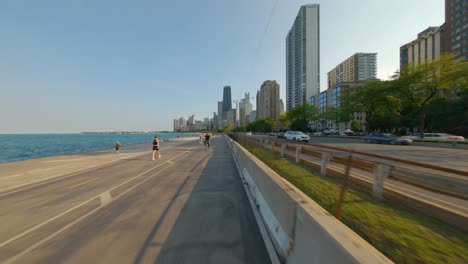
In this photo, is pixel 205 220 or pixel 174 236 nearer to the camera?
pixel 174 236

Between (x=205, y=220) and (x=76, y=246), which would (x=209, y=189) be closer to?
(x=205, y=220)

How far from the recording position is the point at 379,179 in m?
4.57

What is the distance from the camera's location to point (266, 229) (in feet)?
12.5

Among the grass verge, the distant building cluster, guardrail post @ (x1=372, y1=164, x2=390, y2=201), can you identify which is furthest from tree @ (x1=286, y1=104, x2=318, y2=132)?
the grass verge

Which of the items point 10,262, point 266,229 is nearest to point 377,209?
point 266,229

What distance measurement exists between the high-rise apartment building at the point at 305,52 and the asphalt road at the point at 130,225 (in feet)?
390

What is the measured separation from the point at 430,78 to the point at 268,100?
4074 inches

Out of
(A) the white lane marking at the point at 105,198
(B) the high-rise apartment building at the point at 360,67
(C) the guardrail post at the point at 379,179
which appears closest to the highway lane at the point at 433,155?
(C) the guardrail post at the point at 379,179

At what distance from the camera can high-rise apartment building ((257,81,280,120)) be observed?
418 ft

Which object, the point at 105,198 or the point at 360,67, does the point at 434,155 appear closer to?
the point at 105,198

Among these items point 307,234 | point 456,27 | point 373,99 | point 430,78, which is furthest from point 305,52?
point 307,234

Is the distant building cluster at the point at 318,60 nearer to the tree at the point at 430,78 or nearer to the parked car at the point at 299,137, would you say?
the parked car at the point at 299,137

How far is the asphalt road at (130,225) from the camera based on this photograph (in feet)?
10.1

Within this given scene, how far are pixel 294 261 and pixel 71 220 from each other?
5067mm
